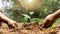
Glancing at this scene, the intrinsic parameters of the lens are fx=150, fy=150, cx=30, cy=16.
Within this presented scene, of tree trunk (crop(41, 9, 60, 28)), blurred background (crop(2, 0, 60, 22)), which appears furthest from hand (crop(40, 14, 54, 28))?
blurred background (crop(2, 0, 60, 22))

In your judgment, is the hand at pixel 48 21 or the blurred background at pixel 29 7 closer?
the hand at pixel 48 21

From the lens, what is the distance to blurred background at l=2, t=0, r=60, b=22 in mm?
3242

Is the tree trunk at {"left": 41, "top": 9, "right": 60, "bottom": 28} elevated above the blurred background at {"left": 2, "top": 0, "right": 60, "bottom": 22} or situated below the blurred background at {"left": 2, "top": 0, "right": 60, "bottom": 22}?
below

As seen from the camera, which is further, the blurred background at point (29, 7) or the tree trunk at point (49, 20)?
the blurred background at point (29, 7)

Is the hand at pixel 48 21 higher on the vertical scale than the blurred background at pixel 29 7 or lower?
lower

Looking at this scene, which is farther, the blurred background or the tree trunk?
the blurred background

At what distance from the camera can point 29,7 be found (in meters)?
3.27

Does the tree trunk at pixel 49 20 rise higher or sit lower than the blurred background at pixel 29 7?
lower

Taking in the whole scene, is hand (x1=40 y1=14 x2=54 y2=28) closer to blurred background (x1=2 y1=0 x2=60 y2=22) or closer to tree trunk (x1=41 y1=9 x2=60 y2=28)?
tree trunk (x1=41 y1=9 x2=60 y2=28)

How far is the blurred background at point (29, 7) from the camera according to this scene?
128 inches

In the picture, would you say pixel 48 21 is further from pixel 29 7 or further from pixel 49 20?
pixel 29 7

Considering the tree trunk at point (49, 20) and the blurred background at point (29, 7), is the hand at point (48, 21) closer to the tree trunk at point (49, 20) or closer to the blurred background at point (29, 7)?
the tree trunk at point (49, 20)

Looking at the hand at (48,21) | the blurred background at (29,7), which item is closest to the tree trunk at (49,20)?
the hand at (48,21)

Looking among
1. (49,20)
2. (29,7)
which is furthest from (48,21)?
(29,7)
